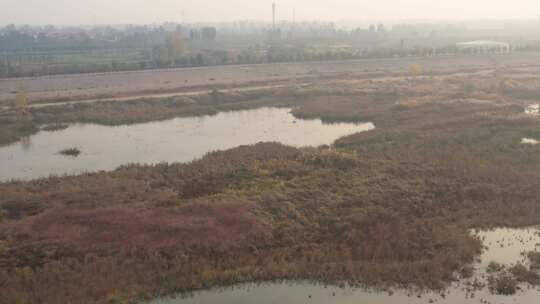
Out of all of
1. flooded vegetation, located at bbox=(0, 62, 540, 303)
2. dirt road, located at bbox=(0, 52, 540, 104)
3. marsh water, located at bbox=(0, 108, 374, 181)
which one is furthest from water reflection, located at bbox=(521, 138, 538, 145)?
dirt road, located at bbox=(0, 52, 540, 104)

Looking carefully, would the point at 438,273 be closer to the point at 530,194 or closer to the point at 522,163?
the point at 530,194

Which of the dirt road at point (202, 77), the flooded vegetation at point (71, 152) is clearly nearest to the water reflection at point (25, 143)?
the flooded vegetation at point (71, 152)

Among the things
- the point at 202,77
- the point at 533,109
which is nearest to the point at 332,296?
the point at 533,109

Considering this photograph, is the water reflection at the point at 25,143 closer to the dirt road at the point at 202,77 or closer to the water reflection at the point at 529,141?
the dirt road at the point at 202,77

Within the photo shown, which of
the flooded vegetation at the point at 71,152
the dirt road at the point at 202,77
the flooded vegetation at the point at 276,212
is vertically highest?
the dirt road at the point at 202,77

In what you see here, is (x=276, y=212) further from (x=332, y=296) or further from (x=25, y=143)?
(x=25, y=143)

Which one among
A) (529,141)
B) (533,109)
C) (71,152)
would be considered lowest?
(71,152)

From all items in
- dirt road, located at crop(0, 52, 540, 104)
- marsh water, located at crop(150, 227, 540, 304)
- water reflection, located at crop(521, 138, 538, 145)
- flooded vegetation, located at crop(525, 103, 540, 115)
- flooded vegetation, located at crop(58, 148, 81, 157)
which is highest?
dirt road, located at crop(0, 52, 540, 104)

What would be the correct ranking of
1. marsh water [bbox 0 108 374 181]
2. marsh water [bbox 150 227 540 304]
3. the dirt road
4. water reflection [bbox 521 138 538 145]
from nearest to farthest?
marsh water [bbox 150 227 540 304], marsh water [bbox 0 108 374 181], water reflection [bbox 521 138 538 145], the dirt road

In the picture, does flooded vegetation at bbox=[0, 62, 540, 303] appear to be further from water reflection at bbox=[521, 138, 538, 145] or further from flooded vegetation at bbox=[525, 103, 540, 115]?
flooded vegetation at bbox=[525, 103, 540, 115]
